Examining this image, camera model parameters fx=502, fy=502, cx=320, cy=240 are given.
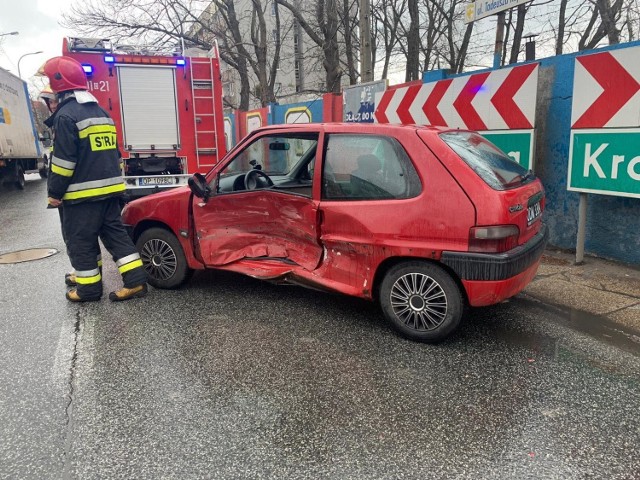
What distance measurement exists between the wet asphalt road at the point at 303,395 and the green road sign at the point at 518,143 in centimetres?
204

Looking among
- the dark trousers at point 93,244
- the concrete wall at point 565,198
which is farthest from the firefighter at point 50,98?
the concrete wall at point 565,198

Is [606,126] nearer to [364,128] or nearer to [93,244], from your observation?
[364,128]

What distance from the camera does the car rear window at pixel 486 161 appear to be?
3620mm

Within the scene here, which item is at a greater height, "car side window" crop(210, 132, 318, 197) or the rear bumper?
"car side window" crop(210, 132, 318, 197)

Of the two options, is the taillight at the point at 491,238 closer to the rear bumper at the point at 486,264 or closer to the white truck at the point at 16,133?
the rear bumper at the point at 486,264

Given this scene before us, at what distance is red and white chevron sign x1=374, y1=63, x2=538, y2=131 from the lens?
5.80 meters

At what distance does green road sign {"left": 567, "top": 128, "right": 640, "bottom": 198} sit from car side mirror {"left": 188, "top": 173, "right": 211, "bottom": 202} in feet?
12.7

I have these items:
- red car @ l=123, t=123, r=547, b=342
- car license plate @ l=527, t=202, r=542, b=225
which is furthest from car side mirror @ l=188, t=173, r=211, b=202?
car license plate @ l=527, t=202, r=542, b=225

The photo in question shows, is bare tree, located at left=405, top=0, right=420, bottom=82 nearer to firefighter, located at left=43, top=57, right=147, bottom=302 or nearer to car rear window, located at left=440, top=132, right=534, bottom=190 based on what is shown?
car rear window, located at left=440, top=132, right=534, bottom=190

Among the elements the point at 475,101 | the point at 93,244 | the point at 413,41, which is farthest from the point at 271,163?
the point at 413,41

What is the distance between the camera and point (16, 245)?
7.58 meters

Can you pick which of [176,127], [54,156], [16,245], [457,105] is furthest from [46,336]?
[176,127]

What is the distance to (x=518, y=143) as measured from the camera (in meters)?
6.00

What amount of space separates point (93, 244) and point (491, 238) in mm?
3689
